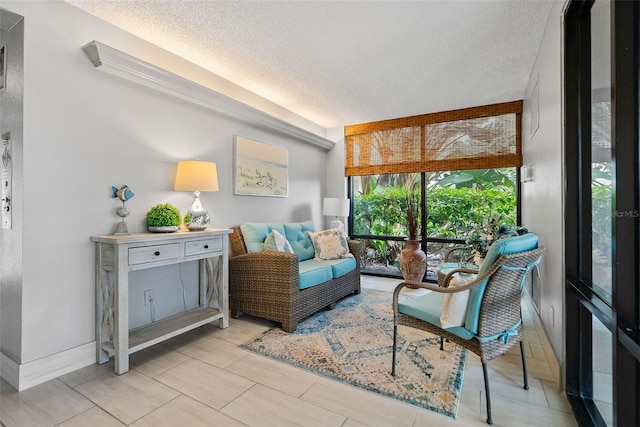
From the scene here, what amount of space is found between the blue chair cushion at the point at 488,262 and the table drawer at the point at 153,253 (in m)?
2.09

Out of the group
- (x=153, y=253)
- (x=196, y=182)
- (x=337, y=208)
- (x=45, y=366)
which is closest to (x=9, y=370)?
(x=45, y=366)

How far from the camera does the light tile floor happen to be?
5.02 feet

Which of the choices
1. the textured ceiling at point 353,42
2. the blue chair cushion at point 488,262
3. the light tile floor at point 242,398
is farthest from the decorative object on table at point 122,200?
the blue chair cushion at point 488,262

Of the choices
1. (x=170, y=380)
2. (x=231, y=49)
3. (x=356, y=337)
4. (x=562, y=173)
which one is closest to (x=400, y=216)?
(x=356, y=337)

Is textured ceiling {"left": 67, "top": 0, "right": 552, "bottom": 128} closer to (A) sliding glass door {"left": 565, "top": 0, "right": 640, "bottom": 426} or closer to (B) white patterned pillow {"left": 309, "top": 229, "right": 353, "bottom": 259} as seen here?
(A) sliding glass door {"left": 565, "top": 0, "right": 640, "bottom": 426}

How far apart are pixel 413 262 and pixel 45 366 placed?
3.84m

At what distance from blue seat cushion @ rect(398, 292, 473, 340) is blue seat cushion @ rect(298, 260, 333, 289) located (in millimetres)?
1096

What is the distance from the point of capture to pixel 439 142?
431cm

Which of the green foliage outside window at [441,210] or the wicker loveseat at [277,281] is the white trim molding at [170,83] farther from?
the green foliage outside window at [441,210]

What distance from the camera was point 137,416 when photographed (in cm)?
155

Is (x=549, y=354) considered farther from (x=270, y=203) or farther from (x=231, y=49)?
(x=231, y=49)

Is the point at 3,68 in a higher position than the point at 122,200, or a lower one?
higher

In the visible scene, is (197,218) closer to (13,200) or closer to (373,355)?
(13,200)

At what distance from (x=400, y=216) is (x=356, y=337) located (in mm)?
2608
